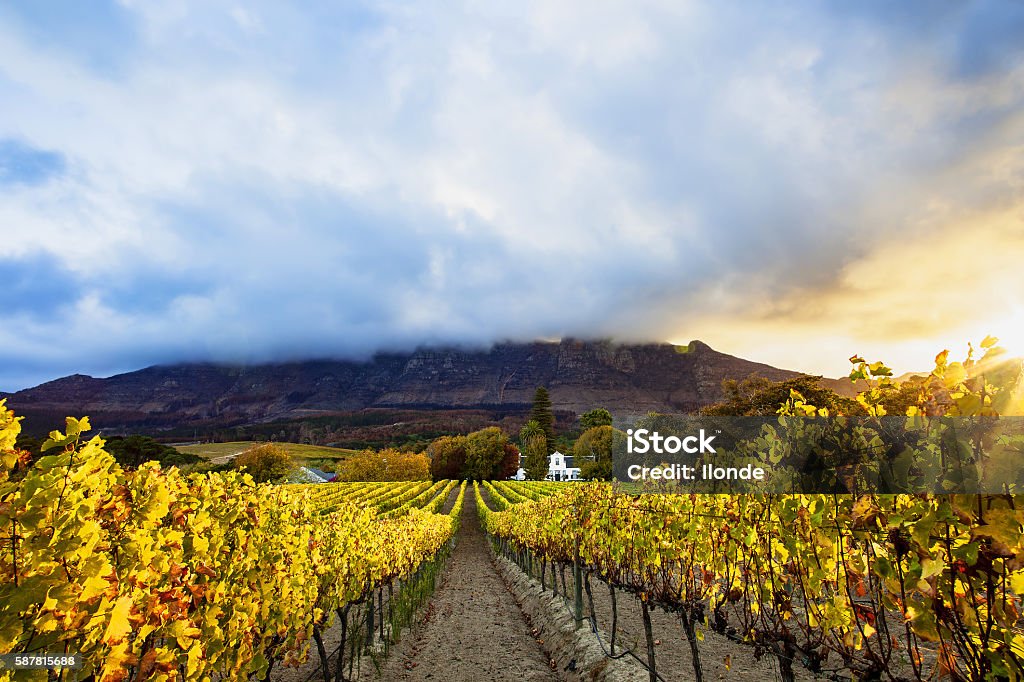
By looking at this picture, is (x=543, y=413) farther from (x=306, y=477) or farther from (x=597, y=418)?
(x=306, y=477)

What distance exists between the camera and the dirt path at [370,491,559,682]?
8836 millimetres

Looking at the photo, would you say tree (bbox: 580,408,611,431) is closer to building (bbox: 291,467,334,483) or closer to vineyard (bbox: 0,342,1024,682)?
building (bbox: 291,467,334,483)

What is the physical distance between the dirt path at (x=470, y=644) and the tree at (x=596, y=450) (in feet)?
166

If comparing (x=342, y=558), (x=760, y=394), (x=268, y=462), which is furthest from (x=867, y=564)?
(x=268, y=462)

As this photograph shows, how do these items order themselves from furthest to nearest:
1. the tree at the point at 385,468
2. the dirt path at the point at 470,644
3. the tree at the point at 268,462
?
1. the tree at the point at 385,468
2. the tree at the point at 268,462
3. the dirt path at the point at 470,644

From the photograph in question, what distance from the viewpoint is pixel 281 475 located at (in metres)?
75.7

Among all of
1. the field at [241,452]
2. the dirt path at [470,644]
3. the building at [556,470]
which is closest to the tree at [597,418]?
the building at [556,470]

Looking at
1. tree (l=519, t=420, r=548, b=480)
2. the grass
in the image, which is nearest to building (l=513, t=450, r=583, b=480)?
tree (l=519, t=420, r=548, b=480)

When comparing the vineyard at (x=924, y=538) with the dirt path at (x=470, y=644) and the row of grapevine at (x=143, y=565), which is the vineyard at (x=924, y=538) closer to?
the row of grapevine at (x=143, y=565)

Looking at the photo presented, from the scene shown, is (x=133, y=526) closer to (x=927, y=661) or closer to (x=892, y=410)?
(x=892, y=410)

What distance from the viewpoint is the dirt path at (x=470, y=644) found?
8836 millimetres

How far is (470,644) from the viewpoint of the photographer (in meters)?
10.6

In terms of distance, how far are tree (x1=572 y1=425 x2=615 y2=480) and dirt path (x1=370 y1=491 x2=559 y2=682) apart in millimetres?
50579

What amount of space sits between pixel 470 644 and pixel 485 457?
79160 mm
